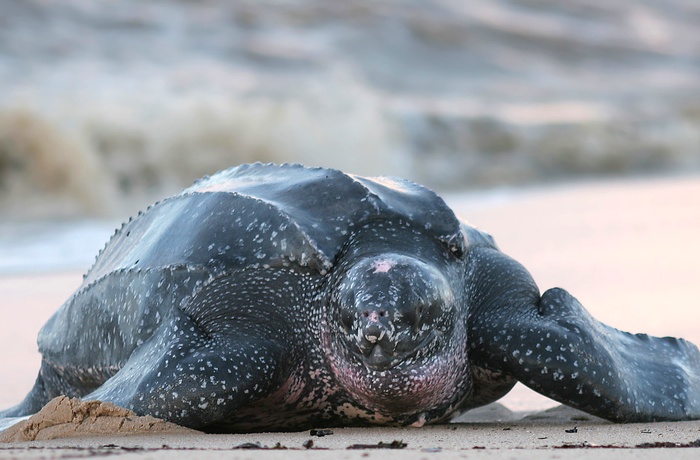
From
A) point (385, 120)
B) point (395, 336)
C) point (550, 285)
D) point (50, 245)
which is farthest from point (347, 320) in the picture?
point (385, 120)

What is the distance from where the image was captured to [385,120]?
1956 cm

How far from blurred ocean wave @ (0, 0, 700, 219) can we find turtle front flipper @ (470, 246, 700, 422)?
9.44 m

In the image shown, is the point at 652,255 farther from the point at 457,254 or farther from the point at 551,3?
the point at 551,3

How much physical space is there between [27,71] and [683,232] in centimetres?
1426

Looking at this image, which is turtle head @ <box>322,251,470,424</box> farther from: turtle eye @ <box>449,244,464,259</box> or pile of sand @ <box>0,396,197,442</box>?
pile of sand @ <box>0,396,197,442</box>

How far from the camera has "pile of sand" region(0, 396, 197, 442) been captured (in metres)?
3.03

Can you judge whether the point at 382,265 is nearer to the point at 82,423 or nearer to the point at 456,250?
the point at 456,250

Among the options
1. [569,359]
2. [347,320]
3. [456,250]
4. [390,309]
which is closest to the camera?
[390,309]

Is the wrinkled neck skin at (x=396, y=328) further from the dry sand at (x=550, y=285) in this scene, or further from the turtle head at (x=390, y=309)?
the dry sand at (x=550, y=285)

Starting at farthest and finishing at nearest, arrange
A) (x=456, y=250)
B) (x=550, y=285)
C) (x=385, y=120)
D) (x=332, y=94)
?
(x=332, y=94), (x=385, y=120), (x=550, y=285), (x=456, y=250)

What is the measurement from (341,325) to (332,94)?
696 inches

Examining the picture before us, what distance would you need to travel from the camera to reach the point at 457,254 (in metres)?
3.48

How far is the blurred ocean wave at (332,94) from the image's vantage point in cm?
1530

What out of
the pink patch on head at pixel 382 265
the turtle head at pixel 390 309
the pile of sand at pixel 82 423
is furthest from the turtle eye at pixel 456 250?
the pile of sand at pixel 82 423
